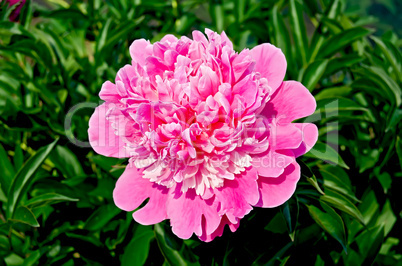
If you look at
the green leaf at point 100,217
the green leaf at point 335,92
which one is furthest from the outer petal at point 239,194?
the green leaf at point 335,92

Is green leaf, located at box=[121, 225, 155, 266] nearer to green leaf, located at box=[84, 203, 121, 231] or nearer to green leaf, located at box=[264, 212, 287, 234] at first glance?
green leaf, located at box=[84, 203, 121, 231]

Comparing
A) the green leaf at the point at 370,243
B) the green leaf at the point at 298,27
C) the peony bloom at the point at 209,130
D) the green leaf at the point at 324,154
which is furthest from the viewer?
the green leaf at the point at 298,27

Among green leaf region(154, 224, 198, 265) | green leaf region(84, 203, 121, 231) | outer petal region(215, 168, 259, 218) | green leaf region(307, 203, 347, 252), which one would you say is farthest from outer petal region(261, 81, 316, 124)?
green leaf region(84, 203, 121, 231)

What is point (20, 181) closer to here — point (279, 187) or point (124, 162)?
point (124, 162)

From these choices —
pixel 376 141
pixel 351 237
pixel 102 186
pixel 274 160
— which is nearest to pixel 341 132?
pixel 376 141

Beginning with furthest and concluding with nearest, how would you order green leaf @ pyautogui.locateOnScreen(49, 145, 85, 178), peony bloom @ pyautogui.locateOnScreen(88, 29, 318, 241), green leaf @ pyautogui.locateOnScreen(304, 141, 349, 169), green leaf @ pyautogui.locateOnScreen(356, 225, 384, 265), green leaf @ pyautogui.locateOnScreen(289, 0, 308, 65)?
green leaf @ pyautogui.locateOnScreen(289, 0, 308, 65) → green leaf @ pyautogui.locateOnScreen(49, 145, 85, 178) → green leaf @ pyautogui.locateOnScreen(356, 225, 384, 265) → green leaf @ pyautogui.locateOnScreen(304, 141, 349, 169) → peony bloom @ pyautogui.locateOnScreen(88, 29, 318, 241)

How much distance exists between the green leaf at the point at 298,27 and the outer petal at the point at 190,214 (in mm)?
635

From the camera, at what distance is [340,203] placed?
72 centimetres

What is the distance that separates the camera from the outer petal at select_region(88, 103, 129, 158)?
67cm

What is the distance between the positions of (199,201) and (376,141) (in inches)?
25.1

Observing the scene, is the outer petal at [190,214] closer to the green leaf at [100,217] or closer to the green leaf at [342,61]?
the green leaf at [100,217]

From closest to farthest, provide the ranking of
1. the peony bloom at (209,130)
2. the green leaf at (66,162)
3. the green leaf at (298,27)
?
the peony bloom at (209,130) < the green leaf at (66,162) < the green leaf at (298,27)

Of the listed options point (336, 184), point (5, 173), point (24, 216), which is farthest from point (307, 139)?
point (5, 173)

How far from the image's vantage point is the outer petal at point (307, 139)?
60 cm
